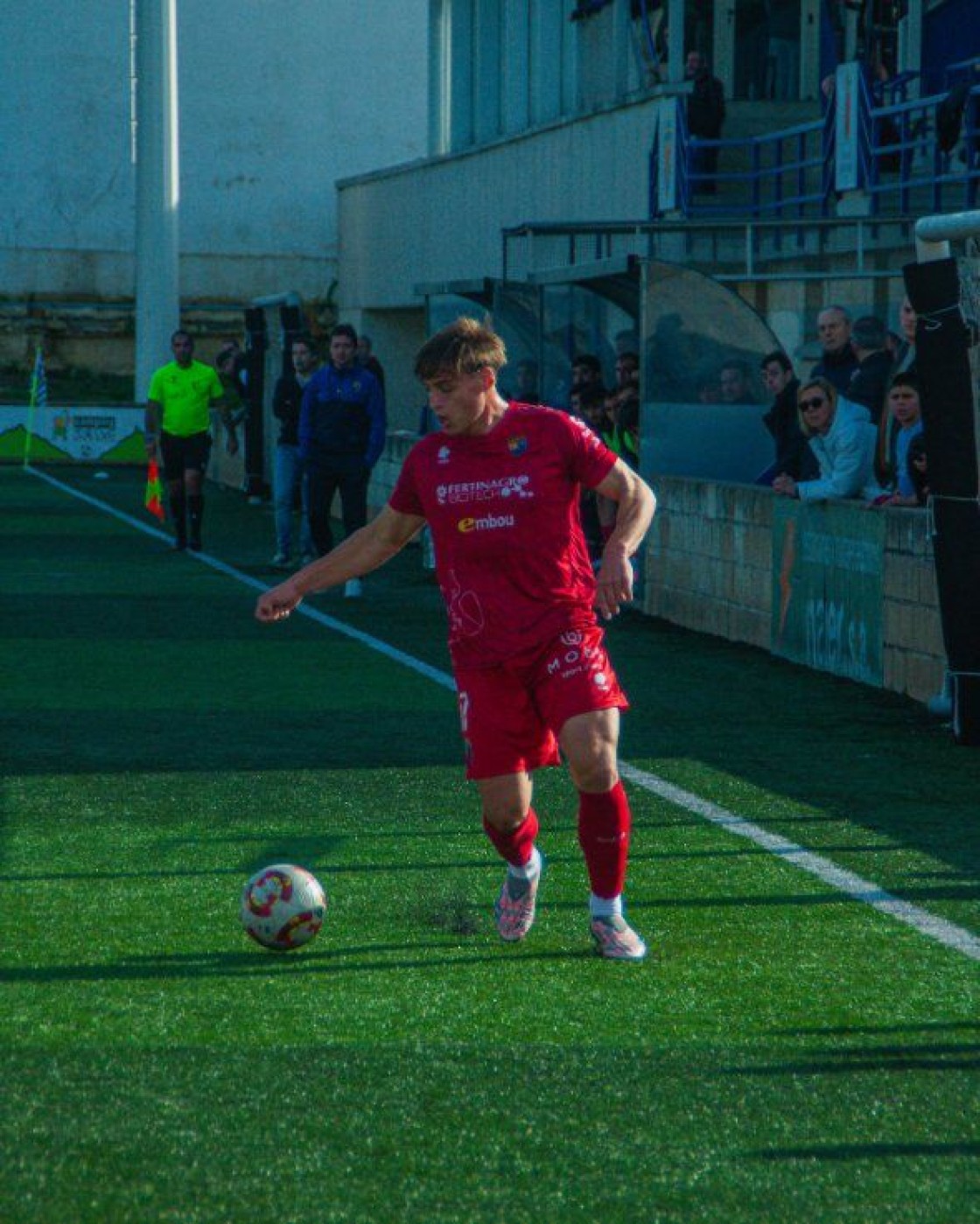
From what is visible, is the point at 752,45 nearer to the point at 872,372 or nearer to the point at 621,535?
the point at 872,372

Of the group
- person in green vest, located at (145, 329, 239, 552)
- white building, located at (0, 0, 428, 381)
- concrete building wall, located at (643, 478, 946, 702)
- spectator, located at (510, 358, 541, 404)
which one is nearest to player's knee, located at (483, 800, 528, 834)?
concrete building wall, located at (643, 478, 946, 702)

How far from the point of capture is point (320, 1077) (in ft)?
17.5

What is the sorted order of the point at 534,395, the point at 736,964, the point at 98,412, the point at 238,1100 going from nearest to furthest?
the point at 238,1100, the point at 736,964, the point at 534,395, the point at 98,412

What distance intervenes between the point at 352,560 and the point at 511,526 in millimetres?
610

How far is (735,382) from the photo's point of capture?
16.9 meters

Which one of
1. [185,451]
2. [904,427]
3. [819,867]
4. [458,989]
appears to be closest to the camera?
[458,989]

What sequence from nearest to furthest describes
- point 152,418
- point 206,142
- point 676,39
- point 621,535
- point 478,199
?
1. point 621,535
2. point 152,418
3. point 676,39
4. point 478,199
5. point 206,142

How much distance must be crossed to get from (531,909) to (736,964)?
2.20 ft

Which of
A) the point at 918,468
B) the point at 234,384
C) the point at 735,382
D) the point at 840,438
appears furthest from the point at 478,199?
the point at 918,468

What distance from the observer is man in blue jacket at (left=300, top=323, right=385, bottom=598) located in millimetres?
18547

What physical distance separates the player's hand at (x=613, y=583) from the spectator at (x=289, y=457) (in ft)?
44.8

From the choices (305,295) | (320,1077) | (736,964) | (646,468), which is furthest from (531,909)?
(305,295)

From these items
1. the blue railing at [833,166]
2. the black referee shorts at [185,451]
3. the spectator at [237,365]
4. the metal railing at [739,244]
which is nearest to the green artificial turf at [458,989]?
the metal railing at [739,244]

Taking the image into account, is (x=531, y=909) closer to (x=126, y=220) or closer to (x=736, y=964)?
(x=736, y=964)
